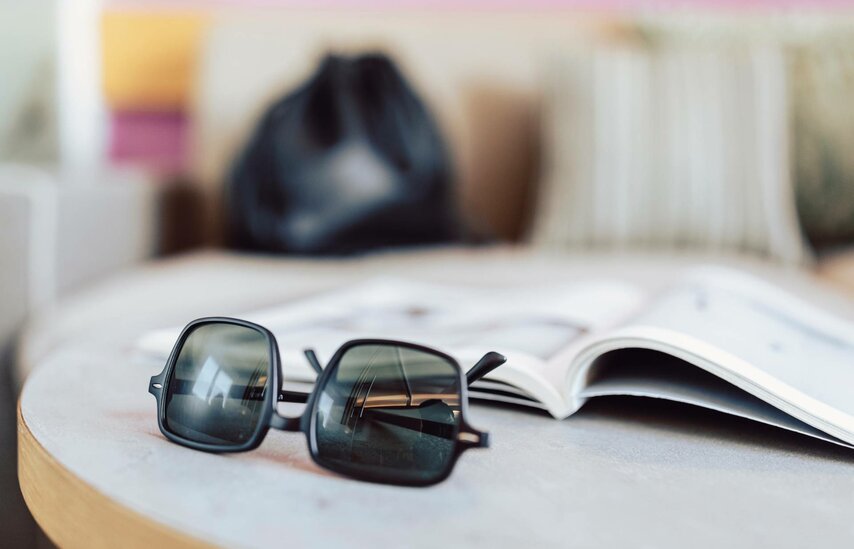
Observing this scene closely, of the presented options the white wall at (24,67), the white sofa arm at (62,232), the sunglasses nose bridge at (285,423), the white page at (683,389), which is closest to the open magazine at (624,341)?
the white page at (683,389)

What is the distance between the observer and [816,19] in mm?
1505

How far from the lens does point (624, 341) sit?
0.45 m

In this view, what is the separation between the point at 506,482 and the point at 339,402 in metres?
0.09

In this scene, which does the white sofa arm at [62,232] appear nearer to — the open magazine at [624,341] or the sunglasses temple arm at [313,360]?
the open magazine at [624,341]


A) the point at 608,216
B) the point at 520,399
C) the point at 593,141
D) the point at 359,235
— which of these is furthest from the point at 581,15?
the point at 520,399

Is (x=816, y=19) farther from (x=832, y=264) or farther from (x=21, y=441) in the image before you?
(x=21, y=441)

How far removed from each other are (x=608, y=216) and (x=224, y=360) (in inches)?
40.9

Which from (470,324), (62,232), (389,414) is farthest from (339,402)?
(62,232)

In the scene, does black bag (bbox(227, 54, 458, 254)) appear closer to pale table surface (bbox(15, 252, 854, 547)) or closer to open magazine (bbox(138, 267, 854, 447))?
open magazine (bbox(138, 267, 854, 447))

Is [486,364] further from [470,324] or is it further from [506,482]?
[470,324]

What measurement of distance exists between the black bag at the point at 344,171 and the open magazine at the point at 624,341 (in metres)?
0.54

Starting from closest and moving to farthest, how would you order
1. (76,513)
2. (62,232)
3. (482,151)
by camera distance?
1. (76,513)
2. (62,232)
3. (482,151)

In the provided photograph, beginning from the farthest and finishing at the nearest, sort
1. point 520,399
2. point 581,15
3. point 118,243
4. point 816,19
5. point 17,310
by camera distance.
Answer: point 581,15 < point 816,19 < point 118,243 < point 17,310 < point 520,399

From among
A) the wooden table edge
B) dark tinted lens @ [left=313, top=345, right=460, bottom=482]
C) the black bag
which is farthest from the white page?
the black bag
